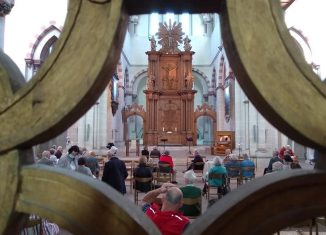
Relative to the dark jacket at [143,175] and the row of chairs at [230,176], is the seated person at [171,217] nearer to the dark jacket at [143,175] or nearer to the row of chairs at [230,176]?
the dark jacket at [143,175]

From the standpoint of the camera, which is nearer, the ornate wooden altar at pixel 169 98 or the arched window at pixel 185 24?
the ornate wooden altar at pixel 169 98

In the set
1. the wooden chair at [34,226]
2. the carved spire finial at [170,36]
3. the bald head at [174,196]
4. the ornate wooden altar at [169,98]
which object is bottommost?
the wooden chair at [34,226]

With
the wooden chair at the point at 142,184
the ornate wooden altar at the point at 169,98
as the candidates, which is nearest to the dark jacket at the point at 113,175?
the wooden chair at the point at 142,184

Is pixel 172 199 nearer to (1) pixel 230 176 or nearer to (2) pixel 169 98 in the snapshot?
(1) pixel 230 176

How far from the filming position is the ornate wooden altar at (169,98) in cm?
2423

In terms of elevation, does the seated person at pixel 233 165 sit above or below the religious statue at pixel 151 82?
below

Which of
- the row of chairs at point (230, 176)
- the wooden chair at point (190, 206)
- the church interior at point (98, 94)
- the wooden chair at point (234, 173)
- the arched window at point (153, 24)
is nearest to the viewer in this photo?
the church interior at point (98, 94)

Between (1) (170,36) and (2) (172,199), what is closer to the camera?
(2) (172,199)

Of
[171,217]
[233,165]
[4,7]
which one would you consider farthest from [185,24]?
[171,217]

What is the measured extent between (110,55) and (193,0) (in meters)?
0.20

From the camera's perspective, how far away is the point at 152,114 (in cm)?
2481

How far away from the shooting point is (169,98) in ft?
82.7

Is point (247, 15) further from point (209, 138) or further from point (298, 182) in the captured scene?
point (209, 138)

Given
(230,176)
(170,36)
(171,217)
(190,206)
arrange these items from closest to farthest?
(171,217)
(190,206)
(230,176)
(170,36)
